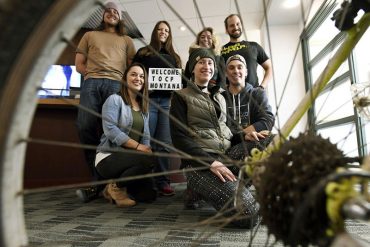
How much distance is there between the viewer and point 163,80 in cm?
155

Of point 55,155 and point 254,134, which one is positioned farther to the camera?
point 55,155

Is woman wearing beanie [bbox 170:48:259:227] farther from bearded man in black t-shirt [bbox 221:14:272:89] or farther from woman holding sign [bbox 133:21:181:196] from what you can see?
bearded man in black t-shirt [bbox 221:14:272:89]

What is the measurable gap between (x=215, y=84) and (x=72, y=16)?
1117 millimetres

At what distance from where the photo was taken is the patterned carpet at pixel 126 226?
2.43 ft

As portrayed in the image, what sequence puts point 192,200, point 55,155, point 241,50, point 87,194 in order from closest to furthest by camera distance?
1. point 192,200
2. point 87,194
3. point 241,50
4. point 55,155

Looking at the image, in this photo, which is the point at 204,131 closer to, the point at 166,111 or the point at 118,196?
the point at 166,111

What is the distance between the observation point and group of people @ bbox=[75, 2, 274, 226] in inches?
44.4

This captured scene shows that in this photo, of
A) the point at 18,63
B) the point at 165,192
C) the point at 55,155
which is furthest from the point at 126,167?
the point at 18,63

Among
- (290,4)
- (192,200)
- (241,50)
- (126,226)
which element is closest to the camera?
(126,226)

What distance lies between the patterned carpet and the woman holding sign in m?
0.38

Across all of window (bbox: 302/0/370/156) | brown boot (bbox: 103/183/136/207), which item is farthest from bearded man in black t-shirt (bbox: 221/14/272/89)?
brown boot (bbox: 103/183/136/207)

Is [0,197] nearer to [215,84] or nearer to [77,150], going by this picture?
[215,84]

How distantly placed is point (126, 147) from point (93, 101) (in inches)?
13.3

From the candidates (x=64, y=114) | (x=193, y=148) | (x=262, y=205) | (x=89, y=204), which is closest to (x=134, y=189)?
(x=89, y=204)
